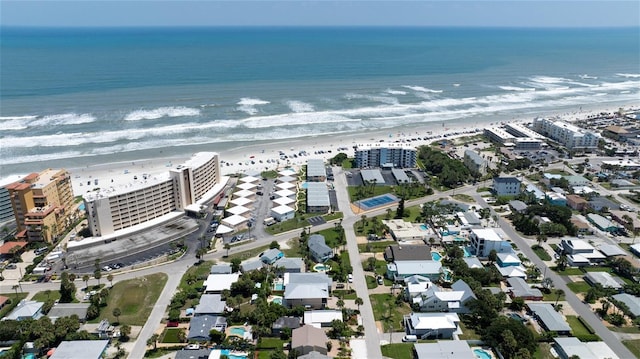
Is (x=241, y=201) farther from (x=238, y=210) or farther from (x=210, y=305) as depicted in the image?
(x=210, y=305)

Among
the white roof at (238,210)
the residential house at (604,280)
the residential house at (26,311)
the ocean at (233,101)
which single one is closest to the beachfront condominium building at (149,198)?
the white roof at (238,210)

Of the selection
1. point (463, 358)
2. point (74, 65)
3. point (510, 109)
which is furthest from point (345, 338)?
point (74, 65)

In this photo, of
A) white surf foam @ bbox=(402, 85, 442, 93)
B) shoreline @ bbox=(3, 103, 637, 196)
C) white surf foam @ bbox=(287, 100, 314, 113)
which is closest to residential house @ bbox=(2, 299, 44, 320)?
shoreline @ bbox=(3, 103, 637, 196)

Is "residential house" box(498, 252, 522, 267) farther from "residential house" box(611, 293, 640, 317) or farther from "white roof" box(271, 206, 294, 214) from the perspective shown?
"white roof" box(271, 206, 294, 214)

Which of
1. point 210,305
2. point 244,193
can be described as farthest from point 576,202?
point 210,305

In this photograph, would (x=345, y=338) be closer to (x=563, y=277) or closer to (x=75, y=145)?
(x=563, y=277)

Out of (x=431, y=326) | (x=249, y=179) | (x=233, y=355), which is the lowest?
(x=233, y=355)
